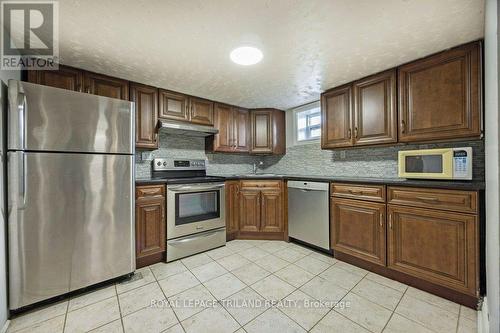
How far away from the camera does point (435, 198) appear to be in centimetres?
→ 170

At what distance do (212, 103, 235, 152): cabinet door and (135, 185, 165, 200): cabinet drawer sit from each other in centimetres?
108

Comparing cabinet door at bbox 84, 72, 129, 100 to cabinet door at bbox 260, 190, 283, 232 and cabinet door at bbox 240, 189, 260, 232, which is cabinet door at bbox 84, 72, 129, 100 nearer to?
cabinet door at bbox 240, 189, 260, 232

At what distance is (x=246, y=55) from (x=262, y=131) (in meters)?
1.79

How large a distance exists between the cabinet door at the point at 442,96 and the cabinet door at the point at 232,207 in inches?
80.0

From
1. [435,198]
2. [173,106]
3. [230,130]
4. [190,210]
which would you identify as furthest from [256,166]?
[435,198]

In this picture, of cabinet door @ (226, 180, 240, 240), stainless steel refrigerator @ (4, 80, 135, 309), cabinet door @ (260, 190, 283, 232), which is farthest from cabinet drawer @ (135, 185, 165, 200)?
cabinet door @ (260, 190, 283, 232)

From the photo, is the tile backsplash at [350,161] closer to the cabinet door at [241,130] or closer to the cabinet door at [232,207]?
the cabinet door at [241,130]

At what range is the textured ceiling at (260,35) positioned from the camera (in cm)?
132

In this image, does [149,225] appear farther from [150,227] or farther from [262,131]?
[262,131]

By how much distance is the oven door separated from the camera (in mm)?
2398

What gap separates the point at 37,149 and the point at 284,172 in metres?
3.08

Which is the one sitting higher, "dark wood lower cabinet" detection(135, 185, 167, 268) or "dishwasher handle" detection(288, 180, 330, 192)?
"dishwasher handle" detection(288, 180, 330, 192)

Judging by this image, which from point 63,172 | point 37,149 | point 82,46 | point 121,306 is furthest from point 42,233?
point 82,46

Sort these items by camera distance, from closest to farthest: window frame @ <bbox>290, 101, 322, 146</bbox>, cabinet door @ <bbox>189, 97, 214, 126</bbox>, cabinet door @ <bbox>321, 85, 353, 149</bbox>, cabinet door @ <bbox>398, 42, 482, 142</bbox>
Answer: cabinet door @ <bbox>398, 42, 482, 142</bbox> → cabinet door @ <bbox>321, 85, 353, 149</bbox> → cabinet door @ <bbox>189, 97, 214, 126</bbox> → window frame @ <bbox>290, 101, 322, 146</bbox>
